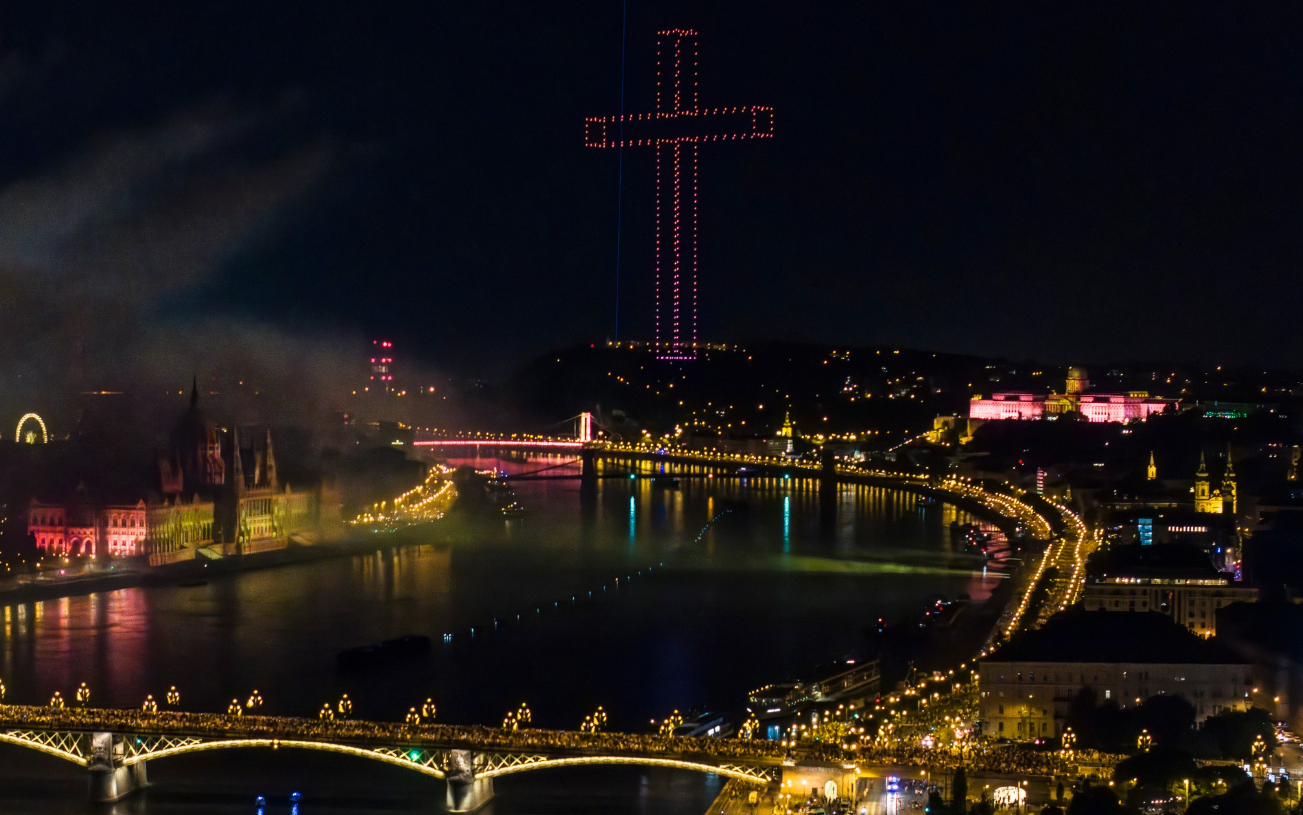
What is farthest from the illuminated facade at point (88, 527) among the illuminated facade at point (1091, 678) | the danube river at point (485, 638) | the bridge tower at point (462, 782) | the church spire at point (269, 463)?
the illuminated facade at point (1091, 678)

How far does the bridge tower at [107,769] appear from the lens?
25.2 feet

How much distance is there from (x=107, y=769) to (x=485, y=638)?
424 centimetres

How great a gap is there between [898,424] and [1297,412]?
36.2 ft

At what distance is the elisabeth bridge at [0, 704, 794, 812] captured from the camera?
7332 mm

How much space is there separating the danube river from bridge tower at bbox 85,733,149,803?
0.31ft

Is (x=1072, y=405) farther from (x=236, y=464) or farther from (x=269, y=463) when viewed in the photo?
(x=236, y=464)

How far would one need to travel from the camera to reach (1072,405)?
31062mm

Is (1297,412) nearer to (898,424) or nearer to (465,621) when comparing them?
(898,424)

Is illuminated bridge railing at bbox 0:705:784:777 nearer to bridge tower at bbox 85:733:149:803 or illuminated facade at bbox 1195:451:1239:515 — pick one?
bridge tower at bbox 85:733:149:803

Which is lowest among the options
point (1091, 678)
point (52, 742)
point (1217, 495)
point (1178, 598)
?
point (52, 742)

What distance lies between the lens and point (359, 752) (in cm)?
763

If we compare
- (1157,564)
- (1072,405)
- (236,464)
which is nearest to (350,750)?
(1157,564)

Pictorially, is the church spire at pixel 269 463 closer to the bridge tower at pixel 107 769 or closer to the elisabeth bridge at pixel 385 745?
the elisabeth bridge at pixel 385 745

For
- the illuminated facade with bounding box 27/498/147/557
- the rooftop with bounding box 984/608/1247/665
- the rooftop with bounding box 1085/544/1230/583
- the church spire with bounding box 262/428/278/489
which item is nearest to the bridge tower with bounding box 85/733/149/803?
the rooftop with bounding box 984/608/1247/665
